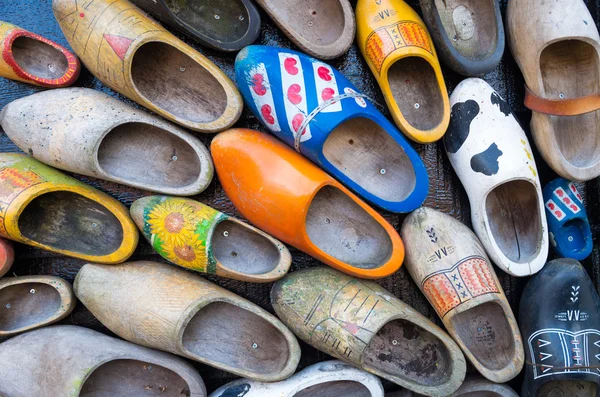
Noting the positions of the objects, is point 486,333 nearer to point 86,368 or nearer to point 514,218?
→ point 514,218

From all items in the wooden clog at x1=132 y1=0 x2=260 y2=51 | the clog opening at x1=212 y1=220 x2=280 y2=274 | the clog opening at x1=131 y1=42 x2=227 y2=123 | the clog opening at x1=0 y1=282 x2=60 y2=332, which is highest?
the wooden clog at x1=132 y1=0 x2=260 y2=51

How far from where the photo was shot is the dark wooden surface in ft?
5.74

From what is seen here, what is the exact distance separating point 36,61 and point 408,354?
5.08 ft

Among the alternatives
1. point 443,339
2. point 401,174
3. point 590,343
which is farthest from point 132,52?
point 590,343

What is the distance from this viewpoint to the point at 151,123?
1.65 meters

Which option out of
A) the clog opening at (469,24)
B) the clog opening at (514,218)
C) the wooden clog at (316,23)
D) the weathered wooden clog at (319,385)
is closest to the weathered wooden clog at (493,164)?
the clog opening at (514,218)

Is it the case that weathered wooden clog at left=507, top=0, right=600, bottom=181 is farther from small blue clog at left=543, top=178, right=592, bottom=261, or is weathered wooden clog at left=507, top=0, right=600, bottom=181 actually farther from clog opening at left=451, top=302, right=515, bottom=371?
clog opening at left=451, top=302, right=515, bottom=371

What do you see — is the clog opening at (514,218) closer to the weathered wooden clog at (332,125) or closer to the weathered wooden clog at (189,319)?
the weathered wooden clog at (332,125)

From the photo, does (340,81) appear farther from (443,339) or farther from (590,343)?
(590,343)

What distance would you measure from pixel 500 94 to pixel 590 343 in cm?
88

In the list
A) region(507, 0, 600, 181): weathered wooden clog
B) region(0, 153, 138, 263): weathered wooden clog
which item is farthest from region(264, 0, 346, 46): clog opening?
region(0, 153, 138, 263): weathered wooden clog

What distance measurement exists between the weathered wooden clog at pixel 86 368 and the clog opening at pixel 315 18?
1149 millimetres

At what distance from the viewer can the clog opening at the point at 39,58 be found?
5.58ft

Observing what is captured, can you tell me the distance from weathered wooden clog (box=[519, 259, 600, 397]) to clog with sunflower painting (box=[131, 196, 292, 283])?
849 mm
